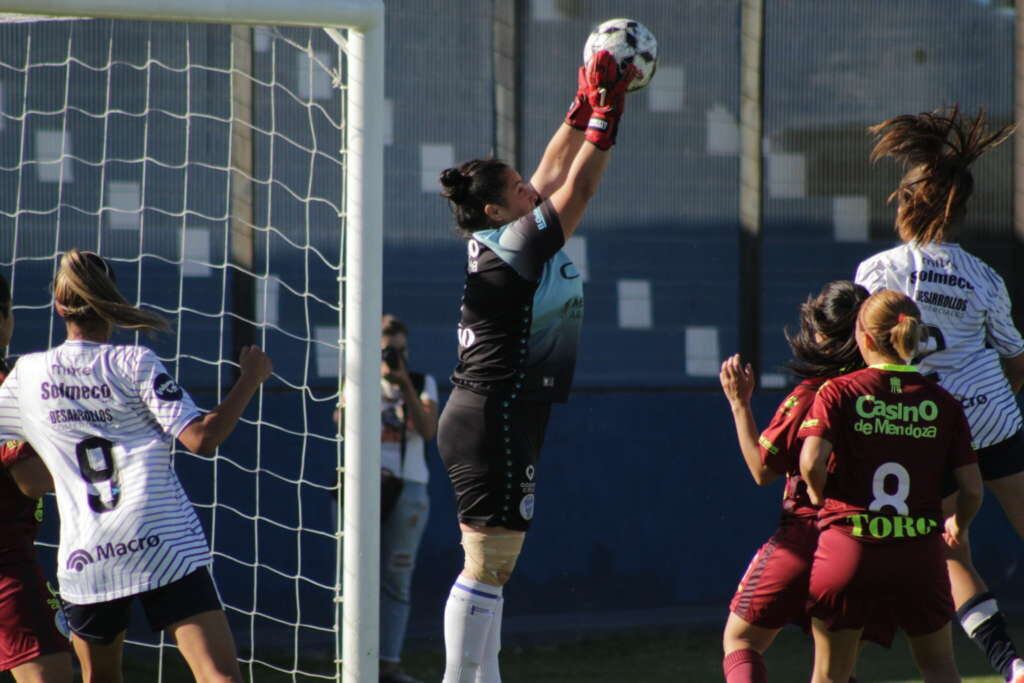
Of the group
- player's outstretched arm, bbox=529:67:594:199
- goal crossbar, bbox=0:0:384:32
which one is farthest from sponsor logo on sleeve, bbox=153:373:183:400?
player's outstretched arm, bbox=529:67:594:199

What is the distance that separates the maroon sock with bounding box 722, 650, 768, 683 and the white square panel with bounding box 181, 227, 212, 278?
15.1 feet

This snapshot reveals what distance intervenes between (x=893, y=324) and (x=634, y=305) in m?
4.71

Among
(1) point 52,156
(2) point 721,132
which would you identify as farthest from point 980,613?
(1) point 52,156

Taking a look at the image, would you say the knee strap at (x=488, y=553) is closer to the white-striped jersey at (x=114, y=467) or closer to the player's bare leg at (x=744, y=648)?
the player's bare leg at (x=744, y=648)

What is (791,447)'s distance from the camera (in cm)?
445

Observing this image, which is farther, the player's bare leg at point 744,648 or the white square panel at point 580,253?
the white square panel at point 580,253

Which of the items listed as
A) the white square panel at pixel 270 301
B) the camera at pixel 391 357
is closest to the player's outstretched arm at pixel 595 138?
the camera at pixel 391 357

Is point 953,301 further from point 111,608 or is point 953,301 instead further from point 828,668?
point 111,608

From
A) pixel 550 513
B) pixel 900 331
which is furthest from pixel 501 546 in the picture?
pixel 550 513

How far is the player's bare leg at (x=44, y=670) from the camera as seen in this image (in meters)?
4.34

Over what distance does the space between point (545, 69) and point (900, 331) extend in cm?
492

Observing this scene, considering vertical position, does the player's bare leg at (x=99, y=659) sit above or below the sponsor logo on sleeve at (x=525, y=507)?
below

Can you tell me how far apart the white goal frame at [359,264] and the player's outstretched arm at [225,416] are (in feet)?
2.46

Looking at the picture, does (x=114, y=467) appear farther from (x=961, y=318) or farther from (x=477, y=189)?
(x=961, y=318)
